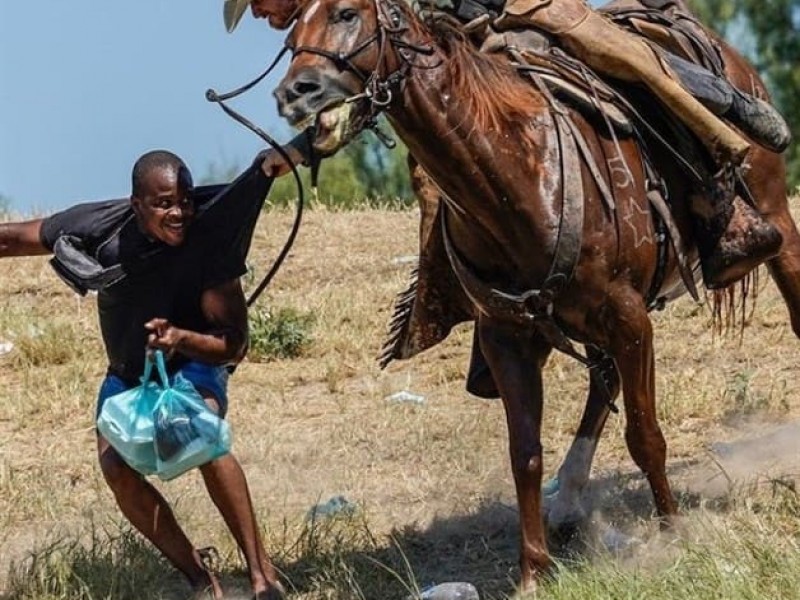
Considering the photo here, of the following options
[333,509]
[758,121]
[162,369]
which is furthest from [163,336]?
[758,121]

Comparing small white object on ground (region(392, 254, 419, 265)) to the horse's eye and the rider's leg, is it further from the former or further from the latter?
the horse's eye

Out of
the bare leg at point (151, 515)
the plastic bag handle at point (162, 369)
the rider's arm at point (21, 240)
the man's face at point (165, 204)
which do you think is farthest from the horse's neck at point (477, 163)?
the bare leg at point (151, 515)

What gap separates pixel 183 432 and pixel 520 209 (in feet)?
4.61

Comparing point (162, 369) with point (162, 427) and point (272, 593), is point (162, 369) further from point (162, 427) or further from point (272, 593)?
point (272, 593)

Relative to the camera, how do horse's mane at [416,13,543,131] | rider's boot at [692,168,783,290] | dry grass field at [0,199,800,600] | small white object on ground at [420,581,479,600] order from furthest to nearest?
rider's boot at [692,168,783,290]
dry grass field at [0,199,800,600]
small white object on ground at [420,581,479,600]
horse's mane at [416,13,543,131]

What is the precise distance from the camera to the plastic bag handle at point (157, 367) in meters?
6.38

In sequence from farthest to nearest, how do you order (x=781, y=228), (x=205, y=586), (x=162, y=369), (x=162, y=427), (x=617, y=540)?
(x=781, y=228)
(x=617, y=540)
(x=205, y=586)
(x=162, y=369)
(x=162, y=427)

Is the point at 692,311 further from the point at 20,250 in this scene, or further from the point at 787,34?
the point at 787,34

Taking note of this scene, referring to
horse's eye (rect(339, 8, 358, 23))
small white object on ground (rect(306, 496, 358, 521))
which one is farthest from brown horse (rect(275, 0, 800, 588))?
small white object on ground (rect(306, 496, 358, 521))

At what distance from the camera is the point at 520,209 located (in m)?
6.32

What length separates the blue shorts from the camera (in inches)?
260

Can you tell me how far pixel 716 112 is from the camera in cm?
722

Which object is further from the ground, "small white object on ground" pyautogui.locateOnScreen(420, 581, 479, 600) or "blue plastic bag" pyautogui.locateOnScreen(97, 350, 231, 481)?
"blue plastic bag" pyautogui.locateOnScreen(97, 350, 231, 481)

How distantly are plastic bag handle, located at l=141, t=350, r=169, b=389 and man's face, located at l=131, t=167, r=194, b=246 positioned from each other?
399mm
